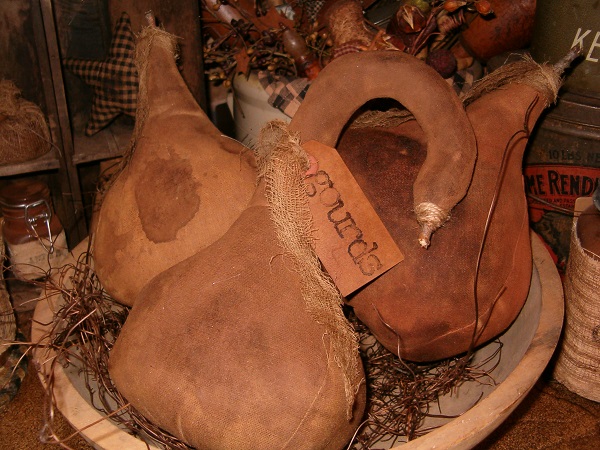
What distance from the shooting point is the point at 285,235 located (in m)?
0.69

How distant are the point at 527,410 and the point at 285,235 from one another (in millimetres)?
728

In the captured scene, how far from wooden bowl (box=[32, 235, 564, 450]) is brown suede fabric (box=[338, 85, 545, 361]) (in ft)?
0.17

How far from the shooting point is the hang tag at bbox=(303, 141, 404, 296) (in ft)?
2.36

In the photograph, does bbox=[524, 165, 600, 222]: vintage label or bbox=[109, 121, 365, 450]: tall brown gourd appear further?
bbox=[524, 165, 600, 222]: vintage label

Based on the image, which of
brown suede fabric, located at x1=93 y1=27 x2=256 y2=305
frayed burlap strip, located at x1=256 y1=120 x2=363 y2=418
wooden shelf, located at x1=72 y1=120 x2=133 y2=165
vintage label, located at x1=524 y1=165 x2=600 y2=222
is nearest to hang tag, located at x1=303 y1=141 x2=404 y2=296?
frayed burlap strip, located at x1=256 y1=120 x2=363 y2=418

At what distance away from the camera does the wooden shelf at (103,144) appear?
1.37 m

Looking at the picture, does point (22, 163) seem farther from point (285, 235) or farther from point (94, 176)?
point (285, 235)

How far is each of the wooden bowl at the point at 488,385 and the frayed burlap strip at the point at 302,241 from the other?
12 cm

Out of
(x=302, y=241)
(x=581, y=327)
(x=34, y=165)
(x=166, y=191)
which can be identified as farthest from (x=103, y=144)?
(x=581, y=327)

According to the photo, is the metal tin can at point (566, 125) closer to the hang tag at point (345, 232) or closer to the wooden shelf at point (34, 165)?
the hang tag at point (345, 232)

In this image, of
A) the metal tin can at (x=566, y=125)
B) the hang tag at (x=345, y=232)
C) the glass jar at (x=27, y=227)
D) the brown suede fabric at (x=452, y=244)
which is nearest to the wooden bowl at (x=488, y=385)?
the brown suede fabric at (x=452, y=244)

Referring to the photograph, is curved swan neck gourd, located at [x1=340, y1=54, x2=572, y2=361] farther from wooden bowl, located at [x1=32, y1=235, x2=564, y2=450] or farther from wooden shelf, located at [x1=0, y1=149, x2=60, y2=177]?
wooden shelf, located at [x1=0, y1=149, x2=60, y2=177]

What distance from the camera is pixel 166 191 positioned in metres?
0.85

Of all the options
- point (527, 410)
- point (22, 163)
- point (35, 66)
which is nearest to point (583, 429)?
point (527, 410)
